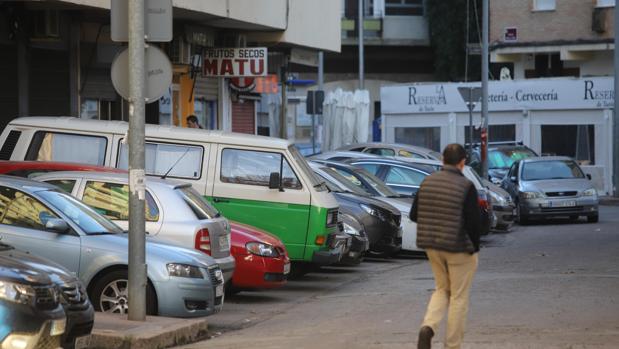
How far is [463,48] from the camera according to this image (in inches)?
2162

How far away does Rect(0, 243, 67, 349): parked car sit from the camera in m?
8.35

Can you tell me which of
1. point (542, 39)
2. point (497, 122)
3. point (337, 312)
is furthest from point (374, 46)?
point (337, 312)

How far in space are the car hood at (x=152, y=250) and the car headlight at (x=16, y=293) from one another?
132 inches

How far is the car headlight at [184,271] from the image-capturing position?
12094mm

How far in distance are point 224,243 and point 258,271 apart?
2.75ft

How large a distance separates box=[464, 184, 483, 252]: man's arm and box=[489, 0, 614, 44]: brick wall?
114ft

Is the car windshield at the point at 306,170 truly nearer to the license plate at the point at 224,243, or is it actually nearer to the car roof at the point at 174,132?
the car roof at the point at 174,132

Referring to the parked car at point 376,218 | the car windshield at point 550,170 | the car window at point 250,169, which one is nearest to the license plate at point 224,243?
the car window at point 250,169

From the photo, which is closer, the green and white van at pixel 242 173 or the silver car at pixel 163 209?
the silver car at pixel 163 209

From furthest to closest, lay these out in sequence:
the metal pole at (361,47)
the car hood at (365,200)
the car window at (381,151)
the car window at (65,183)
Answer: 1. the metal pole at (361,47)
2. the car window at (381,151)
3. the car hood at (365,200)
4. the car window at (65,183)

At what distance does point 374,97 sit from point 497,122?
18752 millimetres

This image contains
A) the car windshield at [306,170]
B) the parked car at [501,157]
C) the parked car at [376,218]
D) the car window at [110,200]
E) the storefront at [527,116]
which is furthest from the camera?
the storefront at [527,116]

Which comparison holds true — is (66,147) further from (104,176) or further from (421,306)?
(421,306)

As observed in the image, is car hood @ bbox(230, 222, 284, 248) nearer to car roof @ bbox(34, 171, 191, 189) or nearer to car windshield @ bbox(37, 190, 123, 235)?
car roof @ bbox(34, 171, 191, 189)
